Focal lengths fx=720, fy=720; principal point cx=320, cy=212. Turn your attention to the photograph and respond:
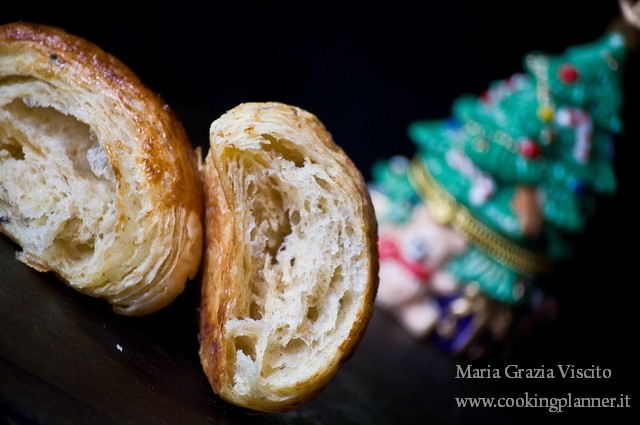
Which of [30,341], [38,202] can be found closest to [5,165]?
[38,202]

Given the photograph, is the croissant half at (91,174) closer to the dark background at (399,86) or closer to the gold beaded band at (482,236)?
the dark background at (399,86)

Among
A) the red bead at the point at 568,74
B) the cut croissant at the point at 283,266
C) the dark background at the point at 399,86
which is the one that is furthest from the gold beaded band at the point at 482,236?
the cut croissant at the point at 283,266

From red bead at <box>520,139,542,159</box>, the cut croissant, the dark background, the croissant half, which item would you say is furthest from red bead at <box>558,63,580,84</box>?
the croissant half

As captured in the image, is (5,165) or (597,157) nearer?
(5,165)

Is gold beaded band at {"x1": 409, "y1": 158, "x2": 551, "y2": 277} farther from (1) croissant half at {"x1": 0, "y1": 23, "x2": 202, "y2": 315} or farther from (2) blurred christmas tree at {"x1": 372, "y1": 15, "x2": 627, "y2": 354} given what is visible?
(1) croissant half at {"x1": 0, "y1": 23, "x2": 202, "y2": 315}

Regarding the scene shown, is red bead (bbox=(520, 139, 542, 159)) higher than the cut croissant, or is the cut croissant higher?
red bead (bbox=(520, 139, 542, 159))

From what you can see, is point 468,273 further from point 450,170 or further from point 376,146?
point 376,146

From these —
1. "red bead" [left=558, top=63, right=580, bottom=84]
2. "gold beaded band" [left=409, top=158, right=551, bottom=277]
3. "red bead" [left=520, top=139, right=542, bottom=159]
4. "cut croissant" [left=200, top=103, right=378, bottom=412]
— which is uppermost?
"red bead" [left=558, top=63, right=580, bottom=84]
